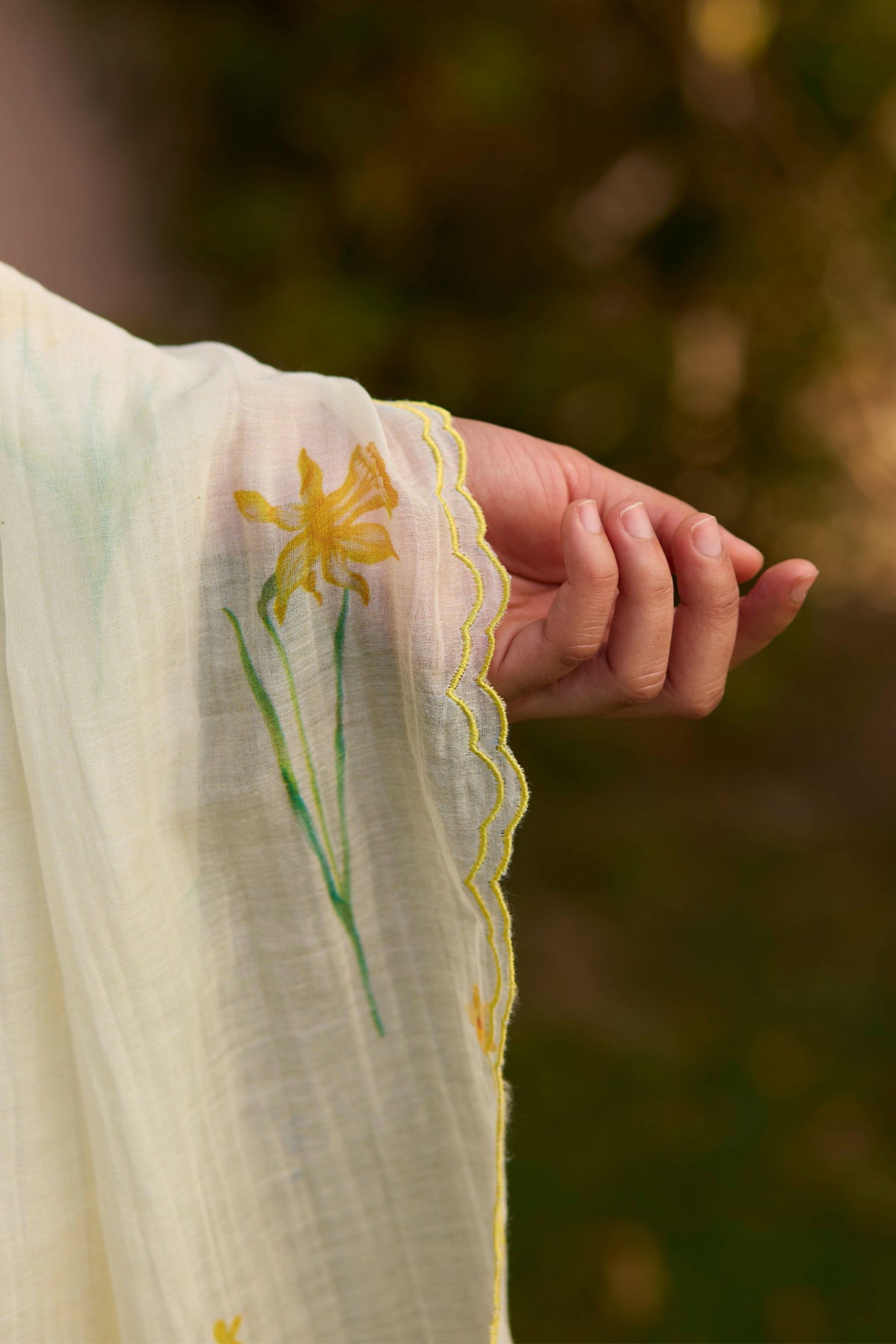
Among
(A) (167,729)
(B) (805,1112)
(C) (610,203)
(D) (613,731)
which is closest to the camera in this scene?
(A) (167,729)

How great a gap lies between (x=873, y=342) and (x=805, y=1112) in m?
1.03

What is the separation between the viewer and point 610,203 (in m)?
1.48

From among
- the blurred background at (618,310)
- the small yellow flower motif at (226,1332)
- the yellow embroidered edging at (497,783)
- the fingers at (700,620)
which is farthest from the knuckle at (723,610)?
the blurred background at (618,310)

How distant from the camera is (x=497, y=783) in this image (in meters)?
0.42

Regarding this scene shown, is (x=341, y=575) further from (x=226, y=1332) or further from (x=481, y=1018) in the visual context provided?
(x=226, y=1332)

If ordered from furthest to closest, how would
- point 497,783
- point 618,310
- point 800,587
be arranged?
point 618,310, point 800,587, point 497,783

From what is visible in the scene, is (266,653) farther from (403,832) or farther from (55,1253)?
(55,1253)

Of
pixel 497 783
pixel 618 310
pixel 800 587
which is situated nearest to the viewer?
pixel 497 783

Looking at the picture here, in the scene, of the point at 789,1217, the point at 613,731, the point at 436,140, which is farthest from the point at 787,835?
the point at 436,140

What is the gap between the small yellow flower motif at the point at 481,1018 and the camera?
1.48ft

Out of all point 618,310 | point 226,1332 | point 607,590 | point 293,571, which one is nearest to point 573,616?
point 607,590

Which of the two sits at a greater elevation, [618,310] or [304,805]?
[618,310]

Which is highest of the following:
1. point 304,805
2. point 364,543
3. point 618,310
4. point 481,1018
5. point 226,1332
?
point 618,310

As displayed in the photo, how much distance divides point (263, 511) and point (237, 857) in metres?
0.16
